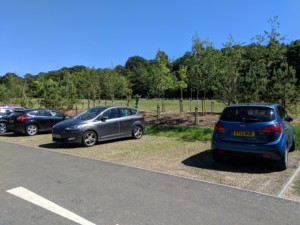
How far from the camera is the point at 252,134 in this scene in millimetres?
7039

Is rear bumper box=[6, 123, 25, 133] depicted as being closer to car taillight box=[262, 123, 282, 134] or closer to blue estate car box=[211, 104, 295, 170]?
blue estate car box=[211, 104, 295, 170]

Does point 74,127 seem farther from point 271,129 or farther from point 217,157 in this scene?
point 271,129

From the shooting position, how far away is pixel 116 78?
29.0m

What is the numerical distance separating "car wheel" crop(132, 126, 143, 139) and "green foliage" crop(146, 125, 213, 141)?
113 cm

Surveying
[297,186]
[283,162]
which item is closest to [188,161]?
[283,162]

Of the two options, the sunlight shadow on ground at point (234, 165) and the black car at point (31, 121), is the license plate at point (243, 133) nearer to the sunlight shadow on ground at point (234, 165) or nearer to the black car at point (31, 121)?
the sunlight shadow on ground at point (234, 165)

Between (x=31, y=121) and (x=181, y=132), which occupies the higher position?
(x=31, y=121)

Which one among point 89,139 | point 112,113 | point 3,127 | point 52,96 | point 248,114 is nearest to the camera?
point 248,114

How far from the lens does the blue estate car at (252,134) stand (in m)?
6.89

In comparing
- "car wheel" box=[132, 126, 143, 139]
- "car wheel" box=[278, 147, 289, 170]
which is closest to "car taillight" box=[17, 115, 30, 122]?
"car wheel" box=[132, 126, 143, 139]

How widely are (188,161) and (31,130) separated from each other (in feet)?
33.7

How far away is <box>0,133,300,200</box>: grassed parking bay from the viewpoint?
21.0 feet

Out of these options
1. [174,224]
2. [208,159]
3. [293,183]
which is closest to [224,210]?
[174,224]

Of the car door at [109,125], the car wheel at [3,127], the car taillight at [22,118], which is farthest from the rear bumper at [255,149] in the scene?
the car wheel at [3,127]
